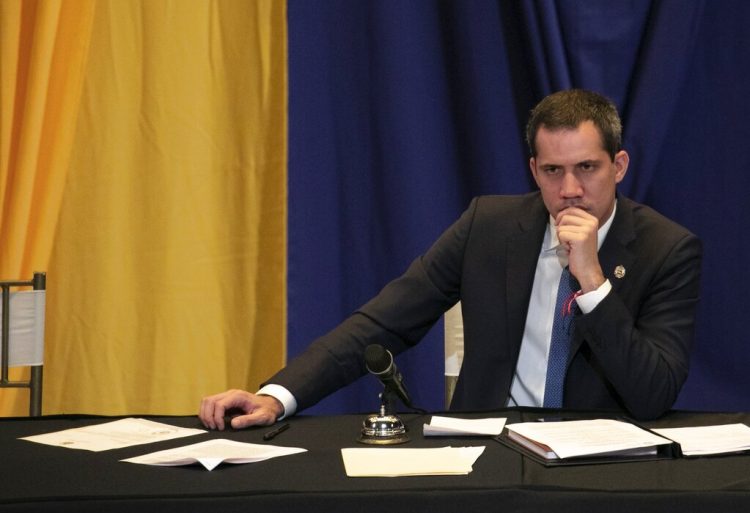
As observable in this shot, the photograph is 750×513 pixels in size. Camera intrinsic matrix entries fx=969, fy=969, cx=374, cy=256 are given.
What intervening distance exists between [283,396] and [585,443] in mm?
756

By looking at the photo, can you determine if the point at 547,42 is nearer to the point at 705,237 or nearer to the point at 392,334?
the point at 705,237

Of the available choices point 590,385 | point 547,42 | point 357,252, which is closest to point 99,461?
point 590,385

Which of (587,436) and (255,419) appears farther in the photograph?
(255,419)

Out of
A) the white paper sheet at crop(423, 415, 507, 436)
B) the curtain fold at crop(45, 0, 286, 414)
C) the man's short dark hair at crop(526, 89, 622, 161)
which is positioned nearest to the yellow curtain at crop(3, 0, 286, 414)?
the curtain fold at crop(45, 0, 286, 414)

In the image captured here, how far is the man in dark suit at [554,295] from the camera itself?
2215 mm

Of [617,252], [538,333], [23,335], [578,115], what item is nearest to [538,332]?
[538,333]

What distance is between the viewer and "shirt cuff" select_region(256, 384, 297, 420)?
218 centimetres

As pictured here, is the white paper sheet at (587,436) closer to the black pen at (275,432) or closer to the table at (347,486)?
the table at (347,486)

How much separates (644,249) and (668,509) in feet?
3.82

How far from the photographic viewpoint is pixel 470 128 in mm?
3639

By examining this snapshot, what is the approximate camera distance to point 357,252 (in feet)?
12.1

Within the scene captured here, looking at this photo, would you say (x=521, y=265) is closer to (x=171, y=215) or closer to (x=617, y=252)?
(x=617, y=252)

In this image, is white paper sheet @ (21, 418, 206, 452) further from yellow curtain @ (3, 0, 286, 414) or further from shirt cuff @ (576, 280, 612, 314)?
yellow curtain @ (3, 0, 286, 414)

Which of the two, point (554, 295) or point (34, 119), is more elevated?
point (34, 119)
